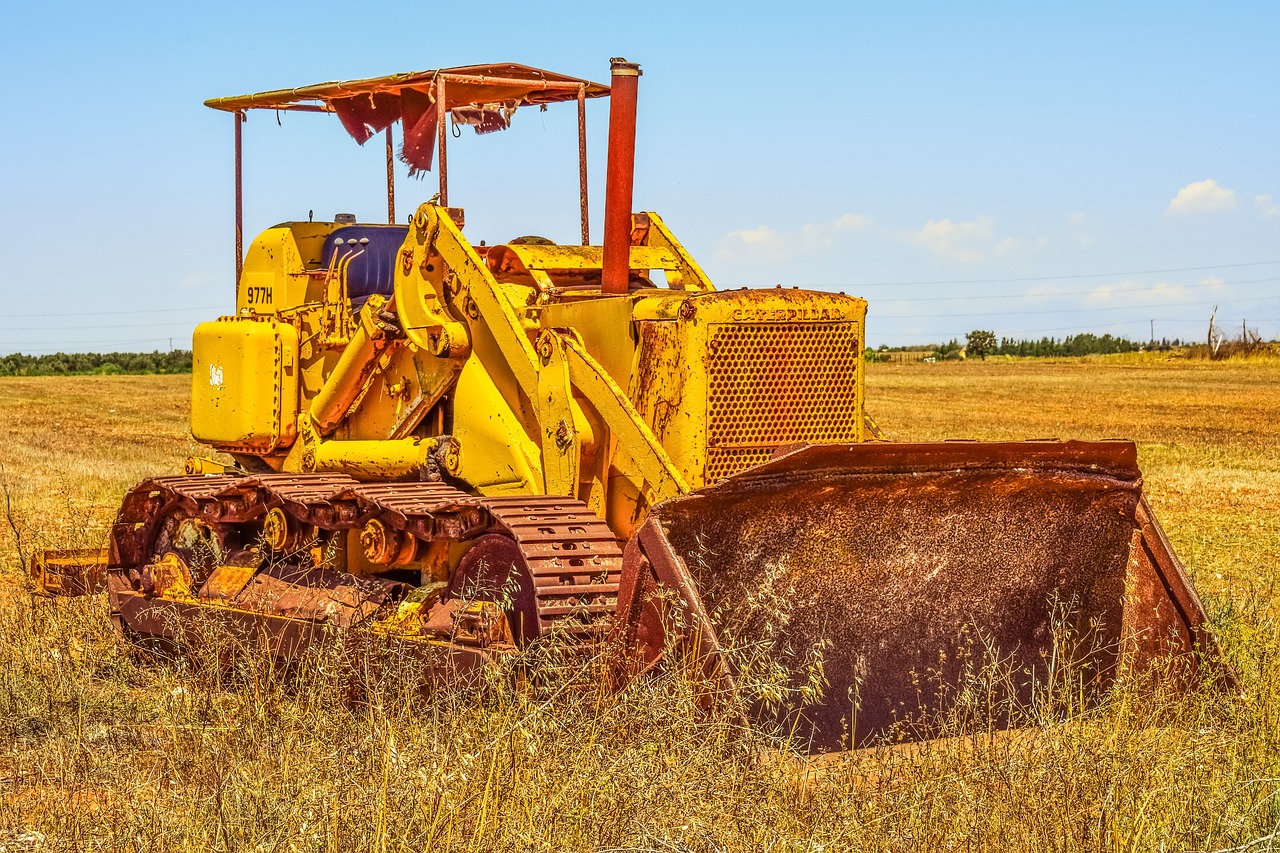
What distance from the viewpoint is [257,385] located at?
8.60 meters

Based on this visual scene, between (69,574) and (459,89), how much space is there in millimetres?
3651

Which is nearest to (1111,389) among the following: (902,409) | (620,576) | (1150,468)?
(902,409)

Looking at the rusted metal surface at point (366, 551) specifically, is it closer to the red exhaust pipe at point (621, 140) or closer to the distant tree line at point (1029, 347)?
the red exhaust pipe at point (621, 140)

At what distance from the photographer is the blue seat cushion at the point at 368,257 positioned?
828 cm

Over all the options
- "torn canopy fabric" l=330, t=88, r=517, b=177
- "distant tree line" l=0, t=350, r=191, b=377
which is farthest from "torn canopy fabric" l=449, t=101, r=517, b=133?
"distant tree line" l=0, t=350, r=191, b=377

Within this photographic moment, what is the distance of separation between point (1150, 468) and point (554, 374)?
1295 cm

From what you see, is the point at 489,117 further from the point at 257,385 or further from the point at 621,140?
the point at 621,140

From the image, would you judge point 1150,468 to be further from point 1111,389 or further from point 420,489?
point 1111,389

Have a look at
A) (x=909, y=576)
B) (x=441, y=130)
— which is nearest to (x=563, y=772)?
(x=909, y=576)

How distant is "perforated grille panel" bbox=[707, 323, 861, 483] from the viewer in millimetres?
6082

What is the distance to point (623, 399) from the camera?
606 centimetres

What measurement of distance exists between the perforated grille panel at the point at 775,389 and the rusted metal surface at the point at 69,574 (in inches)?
171

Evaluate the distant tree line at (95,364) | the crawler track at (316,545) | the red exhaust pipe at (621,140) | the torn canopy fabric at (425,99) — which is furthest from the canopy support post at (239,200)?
the distant tree line at (95,364)

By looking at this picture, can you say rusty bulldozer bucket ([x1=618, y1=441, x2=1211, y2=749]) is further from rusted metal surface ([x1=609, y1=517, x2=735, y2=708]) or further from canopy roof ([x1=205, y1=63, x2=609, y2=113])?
canopy roof ([x1=205, y1=63, x2=609, y2=113])
